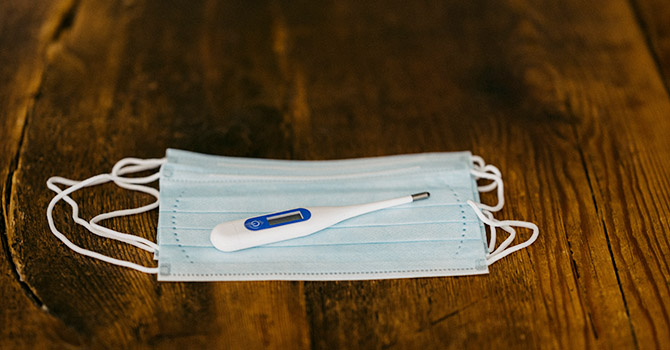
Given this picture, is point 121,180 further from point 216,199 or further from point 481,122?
point 481,122

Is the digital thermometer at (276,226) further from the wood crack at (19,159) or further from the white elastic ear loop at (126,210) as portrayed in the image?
the wood crack at (19,159)

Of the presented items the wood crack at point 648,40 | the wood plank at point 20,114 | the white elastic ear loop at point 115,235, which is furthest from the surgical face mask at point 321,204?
the wood crack at point 648,40

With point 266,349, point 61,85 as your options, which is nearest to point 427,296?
point 266,349

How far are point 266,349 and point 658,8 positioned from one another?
1319 mm

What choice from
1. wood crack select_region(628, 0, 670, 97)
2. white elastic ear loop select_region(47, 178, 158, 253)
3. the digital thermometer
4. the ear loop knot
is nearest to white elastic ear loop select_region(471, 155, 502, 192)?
the ear loop knot

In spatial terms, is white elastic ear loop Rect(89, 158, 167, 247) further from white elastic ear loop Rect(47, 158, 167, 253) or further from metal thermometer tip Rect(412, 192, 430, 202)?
metal thermometer tip Rect(412, 192, 430, 202)

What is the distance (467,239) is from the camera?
3.67ft

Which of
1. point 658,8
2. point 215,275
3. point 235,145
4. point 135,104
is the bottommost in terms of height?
point 215,275

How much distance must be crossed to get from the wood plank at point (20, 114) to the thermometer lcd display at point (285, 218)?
34 centimetres

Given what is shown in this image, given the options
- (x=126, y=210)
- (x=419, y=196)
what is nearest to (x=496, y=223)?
(x=419, y=196)

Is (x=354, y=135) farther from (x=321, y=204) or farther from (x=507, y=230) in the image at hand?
(x=507, y=230)

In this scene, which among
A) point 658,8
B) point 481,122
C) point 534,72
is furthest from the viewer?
point 658,8

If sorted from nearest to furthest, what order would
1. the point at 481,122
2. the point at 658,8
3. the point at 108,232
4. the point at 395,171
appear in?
the point at 108,232
the point at 395,171
the point at 481,122
the point at 658,8

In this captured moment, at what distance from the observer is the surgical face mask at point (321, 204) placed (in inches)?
42.3
